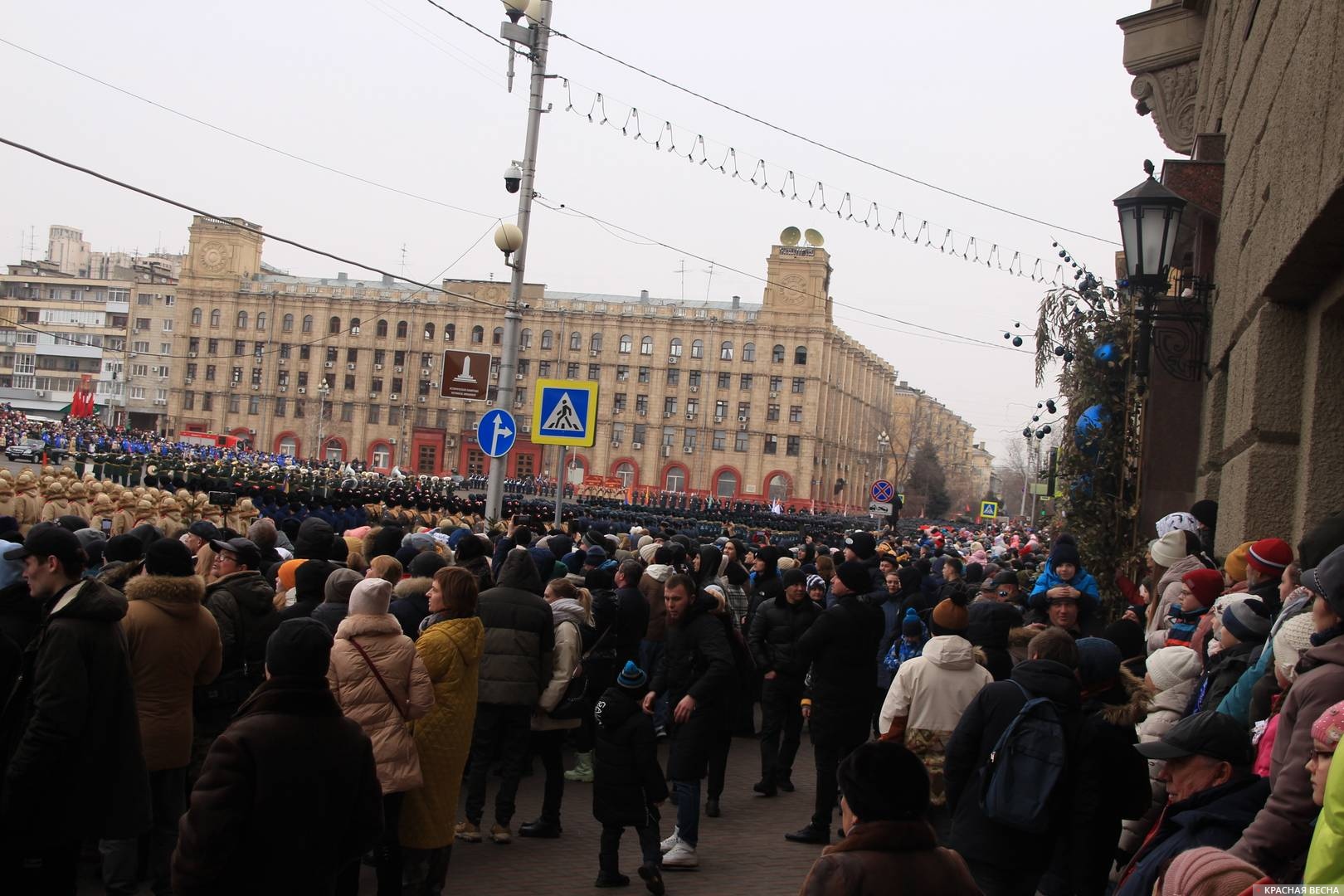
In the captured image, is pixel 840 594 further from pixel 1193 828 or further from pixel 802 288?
pixel 802 288

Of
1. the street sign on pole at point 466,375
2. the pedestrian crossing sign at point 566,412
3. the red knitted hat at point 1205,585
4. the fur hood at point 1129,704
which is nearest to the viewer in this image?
the fur hood at point 1129,704

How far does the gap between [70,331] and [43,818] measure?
126583mm

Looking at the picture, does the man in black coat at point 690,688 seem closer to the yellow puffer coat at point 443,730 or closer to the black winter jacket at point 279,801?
the yellow puffer coat at point 443,730

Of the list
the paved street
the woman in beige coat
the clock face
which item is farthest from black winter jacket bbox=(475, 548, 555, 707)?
the clock face

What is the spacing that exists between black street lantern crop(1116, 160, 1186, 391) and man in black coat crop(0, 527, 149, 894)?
296 inches

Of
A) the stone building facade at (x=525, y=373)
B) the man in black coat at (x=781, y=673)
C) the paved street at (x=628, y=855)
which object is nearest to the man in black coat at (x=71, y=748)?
the paved street at (x=628, y=855)

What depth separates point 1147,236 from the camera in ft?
33.0

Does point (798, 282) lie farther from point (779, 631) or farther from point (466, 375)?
point (779, 631)

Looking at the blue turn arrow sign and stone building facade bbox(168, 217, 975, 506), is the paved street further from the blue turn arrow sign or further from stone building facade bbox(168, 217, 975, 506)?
stone building facade bbox(168, 217, 975, 506)

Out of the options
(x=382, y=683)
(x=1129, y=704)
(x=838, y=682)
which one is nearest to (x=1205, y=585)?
(x=1129, y=704)

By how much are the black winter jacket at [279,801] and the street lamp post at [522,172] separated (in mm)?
12623

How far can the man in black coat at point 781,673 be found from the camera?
1046cm

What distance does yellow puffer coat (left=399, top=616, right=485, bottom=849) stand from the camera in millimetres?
6578

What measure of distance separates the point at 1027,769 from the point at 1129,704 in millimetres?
715
